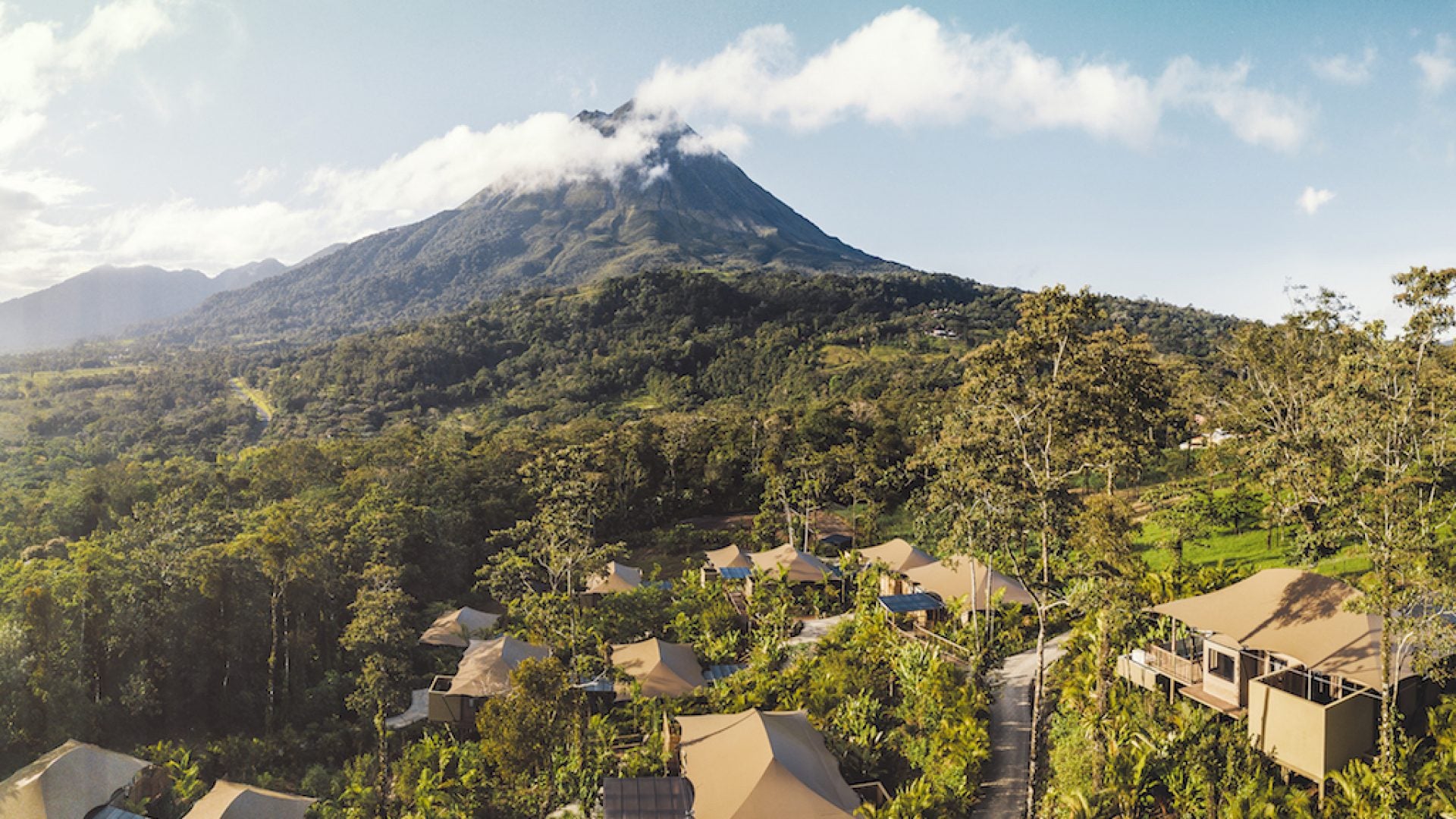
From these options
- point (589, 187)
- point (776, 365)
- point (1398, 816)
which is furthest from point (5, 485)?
point (589, 187)

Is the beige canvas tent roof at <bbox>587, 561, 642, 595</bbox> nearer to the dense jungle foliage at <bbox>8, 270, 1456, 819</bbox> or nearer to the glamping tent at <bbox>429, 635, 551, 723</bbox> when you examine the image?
the dense jungle foliage at <bbox>8, 270, 1456, 819</bbox>

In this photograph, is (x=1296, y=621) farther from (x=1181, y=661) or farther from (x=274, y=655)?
(x=274, y=655)

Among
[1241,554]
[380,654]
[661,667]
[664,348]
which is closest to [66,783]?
[380,654]

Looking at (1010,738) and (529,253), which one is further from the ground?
(529,253)

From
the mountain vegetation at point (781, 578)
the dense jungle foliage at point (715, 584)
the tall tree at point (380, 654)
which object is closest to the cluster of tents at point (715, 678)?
the mountain vegetation at point (781, 578)

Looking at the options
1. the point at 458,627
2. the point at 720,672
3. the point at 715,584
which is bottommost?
the point at 720,672

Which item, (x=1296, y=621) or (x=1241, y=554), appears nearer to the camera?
(x=1296, y=621)

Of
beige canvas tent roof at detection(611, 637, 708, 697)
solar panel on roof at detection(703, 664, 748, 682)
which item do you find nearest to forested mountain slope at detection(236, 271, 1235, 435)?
solar panel on roof at detection(703, 664, 748, 682)
